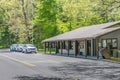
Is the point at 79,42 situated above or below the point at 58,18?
below

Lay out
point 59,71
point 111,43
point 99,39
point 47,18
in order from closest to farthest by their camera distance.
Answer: point 59,71 → point 111,43 → point 99,39 → point 47,18

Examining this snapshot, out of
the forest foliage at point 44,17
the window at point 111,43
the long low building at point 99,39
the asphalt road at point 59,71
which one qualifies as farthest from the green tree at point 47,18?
the asphalt road at point 59,71

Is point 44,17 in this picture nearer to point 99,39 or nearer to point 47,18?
point 47,18

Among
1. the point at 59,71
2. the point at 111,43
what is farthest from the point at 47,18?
the point at 59,71

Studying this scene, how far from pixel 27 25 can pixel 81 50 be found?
40319 mm

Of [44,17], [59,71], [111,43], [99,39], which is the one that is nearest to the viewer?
[59,71]

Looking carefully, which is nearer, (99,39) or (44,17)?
(99,39)

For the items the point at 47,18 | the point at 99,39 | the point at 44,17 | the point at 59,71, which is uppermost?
the point at 44,17

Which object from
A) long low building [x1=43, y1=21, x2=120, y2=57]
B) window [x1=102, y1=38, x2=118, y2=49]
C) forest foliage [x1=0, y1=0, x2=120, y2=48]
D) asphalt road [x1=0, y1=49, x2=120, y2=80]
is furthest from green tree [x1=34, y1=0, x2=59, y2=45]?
asphalt road [x1=0, y1=49, x2=120, y2=80]

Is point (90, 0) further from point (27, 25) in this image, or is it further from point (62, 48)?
point (27, 25)

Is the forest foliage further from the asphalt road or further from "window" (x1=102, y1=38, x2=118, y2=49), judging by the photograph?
the asphalt road

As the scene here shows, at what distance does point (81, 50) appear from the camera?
52.8 m

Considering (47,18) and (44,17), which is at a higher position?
(44,17)

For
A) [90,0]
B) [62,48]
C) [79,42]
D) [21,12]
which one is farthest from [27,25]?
[90,0]
